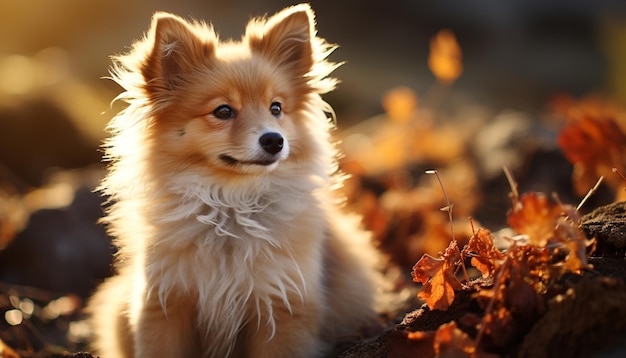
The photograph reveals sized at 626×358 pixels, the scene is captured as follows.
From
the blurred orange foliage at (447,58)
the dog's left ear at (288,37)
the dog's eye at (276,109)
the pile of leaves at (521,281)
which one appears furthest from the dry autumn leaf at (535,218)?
the blurred orange foliage at (447,58)

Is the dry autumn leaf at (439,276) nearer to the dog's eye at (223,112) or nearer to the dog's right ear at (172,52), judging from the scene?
the dog's eye at (223,112)

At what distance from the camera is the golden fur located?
10.7ft

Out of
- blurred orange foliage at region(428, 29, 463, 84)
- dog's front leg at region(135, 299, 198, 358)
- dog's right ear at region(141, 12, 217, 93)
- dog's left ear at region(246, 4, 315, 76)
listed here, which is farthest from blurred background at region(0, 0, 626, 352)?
dog's front leg at region(135, 299, 198, 358)

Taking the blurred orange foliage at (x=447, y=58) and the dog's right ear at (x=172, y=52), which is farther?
the blurred orange foliage at (x=447, y=58)

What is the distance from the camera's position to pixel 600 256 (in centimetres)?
289

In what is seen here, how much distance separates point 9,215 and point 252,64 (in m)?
3.32

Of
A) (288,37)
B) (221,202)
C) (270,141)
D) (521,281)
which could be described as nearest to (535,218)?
(521,281)

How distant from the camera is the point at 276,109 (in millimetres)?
3695

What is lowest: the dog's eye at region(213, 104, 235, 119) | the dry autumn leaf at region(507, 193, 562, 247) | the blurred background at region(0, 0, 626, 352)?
the blurred background at region(0, 0, 626, 352)

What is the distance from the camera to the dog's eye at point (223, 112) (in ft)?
11.5

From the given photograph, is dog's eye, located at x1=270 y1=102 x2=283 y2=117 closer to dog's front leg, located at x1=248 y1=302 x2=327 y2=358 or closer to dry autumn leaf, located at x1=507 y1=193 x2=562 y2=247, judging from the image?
dog's front leg, located at x1=248 y1=302 x2=327 y2=358

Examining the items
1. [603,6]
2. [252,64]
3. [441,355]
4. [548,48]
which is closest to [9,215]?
[252,64]

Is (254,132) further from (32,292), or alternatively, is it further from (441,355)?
(32,292)

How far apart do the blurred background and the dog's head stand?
492mm
